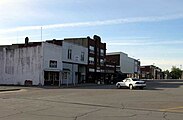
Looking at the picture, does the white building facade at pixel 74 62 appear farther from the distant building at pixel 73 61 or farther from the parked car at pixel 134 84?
the parked car at pixel 134 84

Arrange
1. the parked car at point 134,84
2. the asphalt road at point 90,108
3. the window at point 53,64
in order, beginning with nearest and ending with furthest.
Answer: the asphalt road at point 90,108, the parked car at point 134,84, the window at point 53,64

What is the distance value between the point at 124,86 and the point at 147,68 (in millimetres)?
136603

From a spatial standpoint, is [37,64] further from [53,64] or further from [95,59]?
[95,59]

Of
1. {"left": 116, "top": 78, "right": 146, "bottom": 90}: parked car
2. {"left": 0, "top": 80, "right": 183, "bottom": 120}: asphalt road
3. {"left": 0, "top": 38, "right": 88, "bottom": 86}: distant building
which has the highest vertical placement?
{"left": 0, "top": 38, "right": 88, "bottom": 86}: distant building

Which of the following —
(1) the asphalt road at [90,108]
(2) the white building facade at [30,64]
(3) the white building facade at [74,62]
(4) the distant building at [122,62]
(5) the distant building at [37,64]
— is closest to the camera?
(1) the asphalt road at [90,108]

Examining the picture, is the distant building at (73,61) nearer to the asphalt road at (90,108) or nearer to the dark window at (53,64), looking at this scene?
the dark window at (53,64)

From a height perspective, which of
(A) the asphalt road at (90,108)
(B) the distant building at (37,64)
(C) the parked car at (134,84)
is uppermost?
(B) the distant building at (37,64)

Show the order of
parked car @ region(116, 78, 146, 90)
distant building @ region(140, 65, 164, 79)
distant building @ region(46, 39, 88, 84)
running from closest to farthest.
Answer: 1. parked car @ region(116, 78, 146, 90)
2. distant building @ region(46, 39, 88, 84)
3. distant building @ region(140, 65, 164, 79)

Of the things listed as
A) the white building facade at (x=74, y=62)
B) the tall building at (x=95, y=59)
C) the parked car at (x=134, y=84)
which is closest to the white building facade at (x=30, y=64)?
the white building facade at (x=74, y=62)

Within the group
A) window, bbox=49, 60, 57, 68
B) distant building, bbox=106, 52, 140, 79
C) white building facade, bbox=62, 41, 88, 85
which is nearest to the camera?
window, bbox=49, 60, 57, 68

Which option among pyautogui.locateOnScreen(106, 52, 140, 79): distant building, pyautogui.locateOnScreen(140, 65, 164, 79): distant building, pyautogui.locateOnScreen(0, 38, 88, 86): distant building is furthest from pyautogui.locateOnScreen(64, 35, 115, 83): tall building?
pyautogui.locateOnScreen(140, 65, 164, 79): distant building

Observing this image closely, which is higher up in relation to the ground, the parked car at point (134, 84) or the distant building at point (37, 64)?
the distant building at point (37, 64)

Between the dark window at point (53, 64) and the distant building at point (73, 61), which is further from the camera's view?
the distant building at point (73, 61)

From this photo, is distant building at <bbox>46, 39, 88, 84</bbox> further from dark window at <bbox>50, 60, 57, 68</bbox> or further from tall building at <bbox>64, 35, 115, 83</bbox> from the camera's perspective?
dark window at <bbox>50, 60, 57, 68</bbox>
